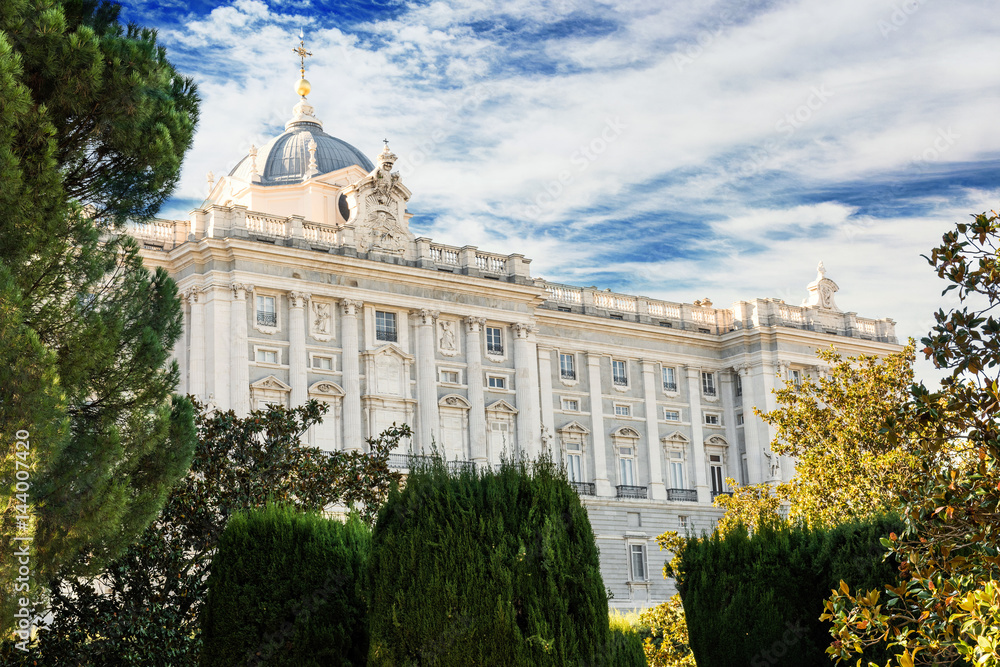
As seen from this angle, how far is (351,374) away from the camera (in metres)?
45.3

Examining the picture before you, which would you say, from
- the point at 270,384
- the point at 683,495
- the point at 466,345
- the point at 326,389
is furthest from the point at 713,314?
the point at 270,384

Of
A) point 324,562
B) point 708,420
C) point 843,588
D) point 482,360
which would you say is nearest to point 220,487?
point 324,562

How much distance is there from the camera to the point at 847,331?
6109 cm

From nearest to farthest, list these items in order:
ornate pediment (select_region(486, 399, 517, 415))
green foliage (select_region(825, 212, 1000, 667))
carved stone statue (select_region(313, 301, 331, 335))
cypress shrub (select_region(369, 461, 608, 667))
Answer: green foliage (select_region(825, 212, 1000, 667)) → cypress shrub (select_region(369, 461, 608, 667)) → carved stone statue (select_region(313, 301, 331, 335)) → ornate pediment (select_region(486, 399, 517, 415))

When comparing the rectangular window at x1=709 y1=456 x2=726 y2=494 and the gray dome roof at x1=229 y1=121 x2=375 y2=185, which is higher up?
the gray dome roof at x1=229 y1=121 x2=375 y2=185

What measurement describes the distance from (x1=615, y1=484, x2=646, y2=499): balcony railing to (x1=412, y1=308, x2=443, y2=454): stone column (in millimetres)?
10124

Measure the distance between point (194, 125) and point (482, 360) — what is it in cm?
3535

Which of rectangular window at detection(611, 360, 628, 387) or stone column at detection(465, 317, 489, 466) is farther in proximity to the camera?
rectangular window at detection(611, 360, 628, 387)

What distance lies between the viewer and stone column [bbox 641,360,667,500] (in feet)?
178

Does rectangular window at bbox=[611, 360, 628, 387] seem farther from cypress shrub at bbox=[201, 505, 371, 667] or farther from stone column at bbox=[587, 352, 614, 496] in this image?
cypress shrub at bbox=[201, 505, 371, 667]

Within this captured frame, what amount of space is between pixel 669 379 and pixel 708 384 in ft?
7.82

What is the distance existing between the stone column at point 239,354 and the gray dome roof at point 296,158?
1003cm

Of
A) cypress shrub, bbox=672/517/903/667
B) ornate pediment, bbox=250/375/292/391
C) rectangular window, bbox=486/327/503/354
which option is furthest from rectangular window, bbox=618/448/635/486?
cypress shrub, bbox=672/517/903/667

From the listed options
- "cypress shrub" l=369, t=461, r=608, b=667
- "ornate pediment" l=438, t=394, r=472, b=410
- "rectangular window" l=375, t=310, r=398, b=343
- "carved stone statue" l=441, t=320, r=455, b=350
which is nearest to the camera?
"cypress shrub" l=369, t=461, r=608, b=667
